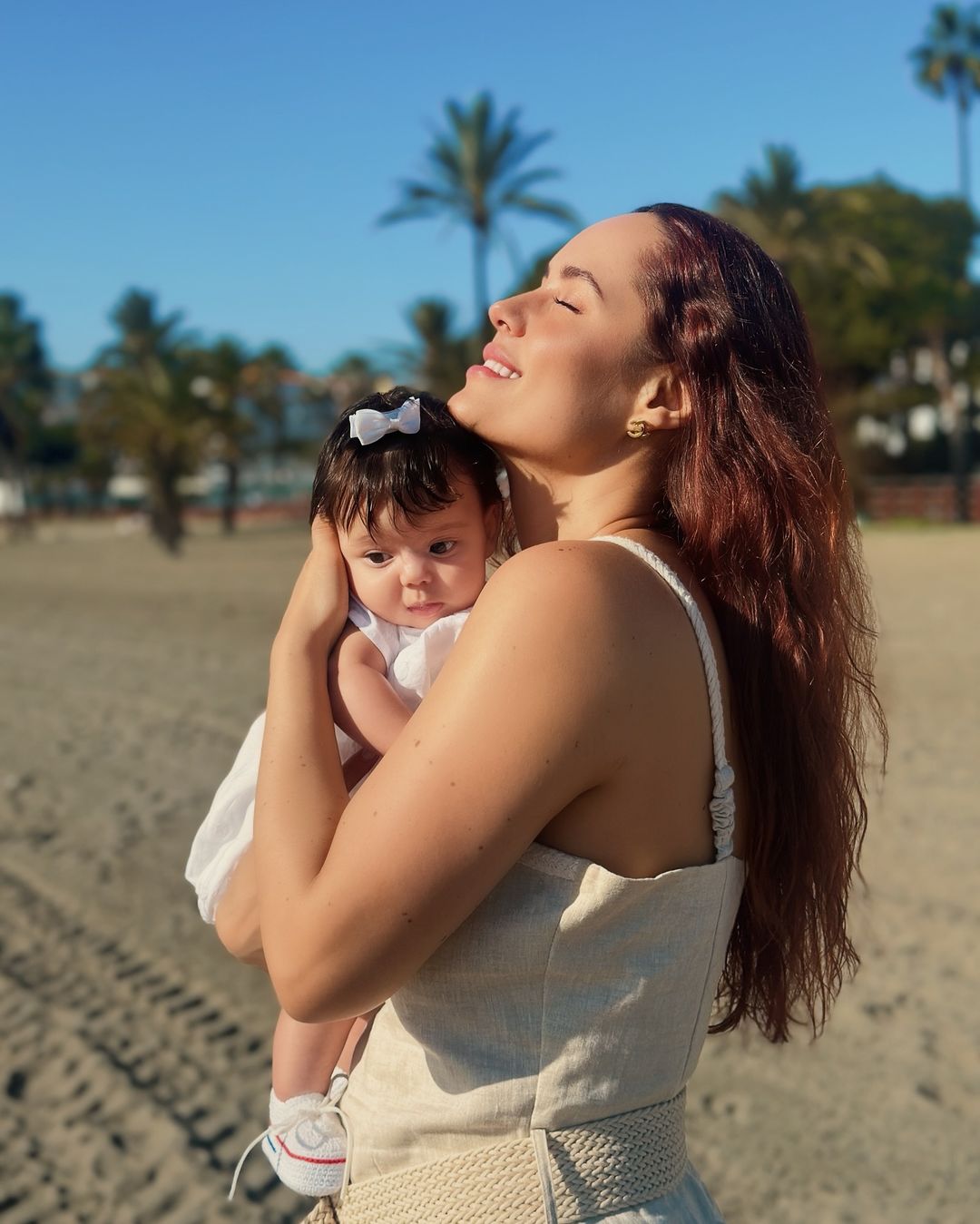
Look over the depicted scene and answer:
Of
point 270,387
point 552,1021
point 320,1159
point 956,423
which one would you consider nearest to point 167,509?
point 270,387

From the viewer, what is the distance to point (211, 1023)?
15.5 ft

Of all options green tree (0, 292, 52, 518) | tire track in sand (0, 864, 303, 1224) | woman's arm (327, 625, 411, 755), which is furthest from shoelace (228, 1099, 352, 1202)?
green tree (0, 292, 52, 518)

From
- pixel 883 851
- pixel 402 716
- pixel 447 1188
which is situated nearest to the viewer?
pixel 447 1188

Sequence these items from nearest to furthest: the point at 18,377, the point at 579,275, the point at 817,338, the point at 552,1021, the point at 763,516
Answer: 1. the point at 552,1021
2. the point at 763,516
3. the point at 579,275
4. the point at 817,338
5. the point at 18,377

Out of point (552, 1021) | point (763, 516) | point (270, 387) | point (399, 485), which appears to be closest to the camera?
point (552, 1021)

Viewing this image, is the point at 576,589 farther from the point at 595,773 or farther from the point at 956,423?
the point at 956,423

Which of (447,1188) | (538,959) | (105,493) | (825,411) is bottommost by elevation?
(105,493)

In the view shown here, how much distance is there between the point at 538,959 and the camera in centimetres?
138

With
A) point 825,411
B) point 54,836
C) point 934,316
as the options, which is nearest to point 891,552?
point 934,316

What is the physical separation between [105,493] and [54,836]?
73.2 metres

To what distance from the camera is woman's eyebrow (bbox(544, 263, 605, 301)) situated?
161 centimetres

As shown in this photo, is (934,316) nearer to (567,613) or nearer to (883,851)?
(883,851)

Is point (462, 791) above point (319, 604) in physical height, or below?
below

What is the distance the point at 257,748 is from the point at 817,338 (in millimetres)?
28149
